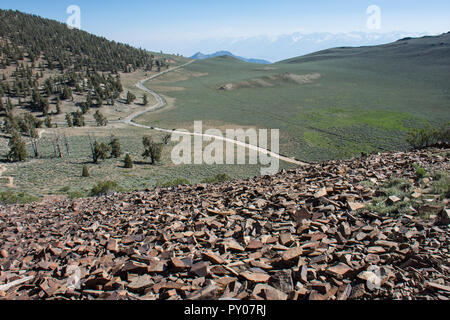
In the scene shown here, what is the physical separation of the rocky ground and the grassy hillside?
43409 millimetres

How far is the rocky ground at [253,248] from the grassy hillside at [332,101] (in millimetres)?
43409

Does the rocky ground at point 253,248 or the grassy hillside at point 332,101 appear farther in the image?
the grassy hillside at point 332,101

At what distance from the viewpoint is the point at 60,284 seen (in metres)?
7.17

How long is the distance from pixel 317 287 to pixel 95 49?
6818 inches

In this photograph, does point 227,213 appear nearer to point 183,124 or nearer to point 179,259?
point 179,259

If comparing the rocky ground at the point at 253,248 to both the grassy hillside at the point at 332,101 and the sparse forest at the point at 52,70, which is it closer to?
the sparse forest at the point at 52,70

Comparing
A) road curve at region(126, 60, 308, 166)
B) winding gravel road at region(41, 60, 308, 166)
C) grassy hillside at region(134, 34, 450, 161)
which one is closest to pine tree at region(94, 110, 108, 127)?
winding gravel road at region(41, 60, 308, 166)

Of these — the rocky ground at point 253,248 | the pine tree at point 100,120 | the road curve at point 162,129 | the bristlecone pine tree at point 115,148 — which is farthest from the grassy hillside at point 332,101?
the rocky ground at point 253,248

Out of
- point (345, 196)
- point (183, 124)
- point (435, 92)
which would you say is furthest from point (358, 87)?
point (345, 196)

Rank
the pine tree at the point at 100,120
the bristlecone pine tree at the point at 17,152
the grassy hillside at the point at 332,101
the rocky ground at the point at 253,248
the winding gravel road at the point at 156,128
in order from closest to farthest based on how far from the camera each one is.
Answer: the rocky ground at the point at 253,248, the bristlecone pine tree at the point at 17,152, the winding gravel road at the point at 156,128, the grassy hillside at the point at 332,101, the pine tree at the point at 100,120

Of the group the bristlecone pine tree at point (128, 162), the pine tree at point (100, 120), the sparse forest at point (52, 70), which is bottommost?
the bristlecone pine tree at point (128, 162)

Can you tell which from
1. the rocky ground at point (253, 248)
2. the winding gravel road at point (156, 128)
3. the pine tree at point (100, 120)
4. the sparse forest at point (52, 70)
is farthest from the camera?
the sparse forest at point (52, 70)

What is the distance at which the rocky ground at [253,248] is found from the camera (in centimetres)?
619

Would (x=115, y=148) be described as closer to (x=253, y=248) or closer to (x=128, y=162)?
(x=128, y=162)
